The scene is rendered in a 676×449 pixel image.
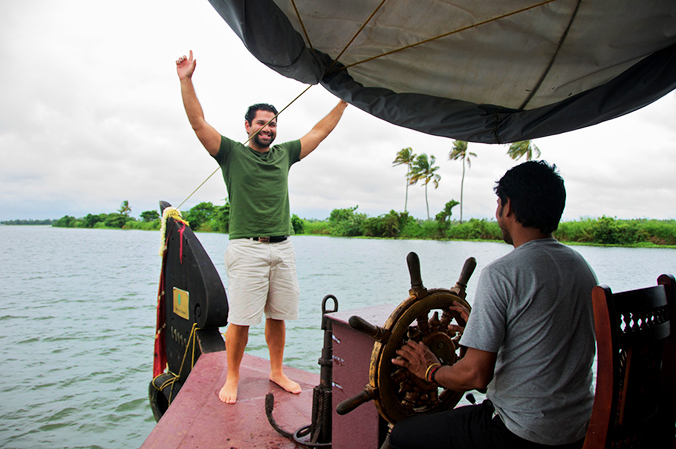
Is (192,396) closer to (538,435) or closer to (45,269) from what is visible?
(538,435)

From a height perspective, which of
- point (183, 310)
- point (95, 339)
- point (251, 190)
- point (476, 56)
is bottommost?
point (95, 339)

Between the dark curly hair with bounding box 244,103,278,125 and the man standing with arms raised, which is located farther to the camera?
the dark curly hair with bounding box 244,103,278,125

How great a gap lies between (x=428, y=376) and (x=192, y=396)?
1.83 meters

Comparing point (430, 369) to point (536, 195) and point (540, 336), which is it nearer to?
point (540, 336)

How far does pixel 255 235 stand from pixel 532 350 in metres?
1.77

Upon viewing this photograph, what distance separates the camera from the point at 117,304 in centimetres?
1165

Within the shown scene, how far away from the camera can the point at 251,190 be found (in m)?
2.51

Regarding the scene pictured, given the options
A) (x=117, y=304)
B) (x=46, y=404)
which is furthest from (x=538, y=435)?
(x=117, y=304)

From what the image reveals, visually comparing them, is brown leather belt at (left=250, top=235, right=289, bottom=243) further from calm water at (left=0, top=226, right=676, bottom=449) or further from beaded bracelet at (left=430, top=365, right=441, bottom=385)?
calm water at (left=0, top=226, right=676, bottom=449)

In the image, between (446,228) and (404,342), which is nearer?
(404,342)

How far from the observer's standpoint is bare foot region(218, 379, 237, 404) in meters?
2.40

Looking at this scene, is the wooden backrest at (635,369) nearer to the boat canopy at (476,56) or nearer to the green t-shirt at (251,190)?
the boat canopy at (476,56)

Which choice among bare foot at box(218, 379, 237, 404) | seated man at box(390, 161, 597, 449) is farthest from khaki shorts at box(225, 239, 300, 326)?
seated man at box(390, 161, 597, 449)

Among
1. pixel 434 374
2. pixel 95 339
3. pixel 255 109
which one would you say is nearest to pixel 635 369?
pixel 434 374
